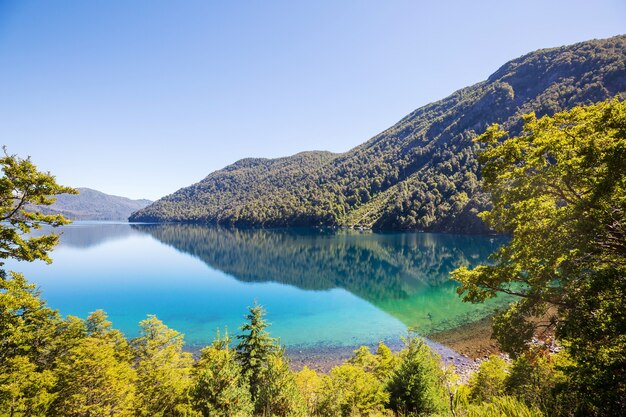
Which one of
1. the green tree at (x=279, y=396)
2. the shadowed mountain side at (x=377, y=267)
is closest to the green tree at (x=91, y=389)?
the green tree at (x=279, y=396)

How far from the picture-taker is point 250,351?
21.8 m

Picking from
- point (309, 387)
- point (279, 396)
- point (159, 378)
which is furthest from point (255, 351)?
point (279, 396)

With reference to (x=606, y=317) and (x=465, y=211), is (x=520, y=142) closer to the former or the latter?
(x=606, y=317)

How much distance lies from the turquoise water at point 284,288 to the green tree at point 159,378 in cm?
952

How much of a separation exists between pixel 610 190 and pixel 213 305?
2355 inches

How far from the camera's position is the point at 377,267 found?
87062 mm

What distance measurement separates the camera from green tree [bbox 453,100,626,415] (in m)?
8.30

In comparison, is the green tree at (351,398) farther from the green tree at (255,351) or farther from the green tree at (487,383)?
the green tree at (487,383)

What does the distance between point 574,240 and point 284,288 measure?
64705mm

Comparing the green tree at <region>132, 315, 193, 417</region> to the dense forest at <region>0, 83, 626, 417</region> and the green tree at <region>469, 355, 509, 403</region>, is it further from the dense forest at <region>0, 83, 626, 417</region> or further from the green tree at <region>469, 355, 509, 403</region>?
the green tree at <region>469, 355, 509, 403</region>

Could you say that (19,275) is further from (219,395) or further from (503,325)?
(503,325)

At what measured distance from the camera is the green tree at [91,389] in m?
16.0

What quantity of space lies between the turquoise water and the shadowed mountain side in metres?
0.28

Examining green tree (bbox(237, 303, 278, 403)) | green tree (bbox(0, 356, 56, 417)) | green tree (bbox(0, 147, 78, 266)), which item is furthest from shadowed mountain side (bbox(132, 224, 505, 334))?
green tree (bbox(0, 147, 78, 266))
